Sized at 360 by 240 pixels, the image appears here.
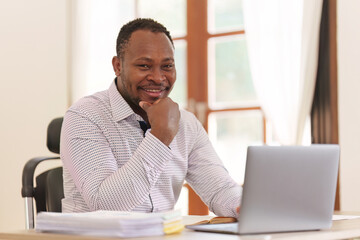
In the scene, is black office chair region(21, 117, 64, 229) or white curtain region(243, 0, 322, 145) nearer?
black office chair region(21, 117, 64, 229)

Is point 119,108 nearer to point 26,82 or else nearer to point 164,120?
point 164,120

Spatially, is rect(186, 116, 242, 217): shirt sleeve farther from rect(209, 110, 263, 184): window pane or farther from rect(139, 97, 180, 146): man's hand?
rect(209, 110, 263, 184): window pane

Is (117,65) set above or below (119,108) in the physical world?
above

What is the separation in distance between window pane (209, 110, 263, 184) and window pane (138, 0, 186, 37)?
0.70 metres

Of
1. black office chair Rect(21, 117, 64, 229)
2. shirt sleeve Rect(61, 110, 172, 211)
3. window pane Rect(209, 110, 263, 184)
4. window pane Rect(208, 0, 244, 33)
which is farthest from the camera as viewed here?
window pane Rect(208, 0, 244, 33)

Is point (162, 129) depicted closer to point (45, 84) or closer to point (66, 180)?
point (66, 180)

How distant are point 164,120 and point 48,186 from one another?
2.58 ft

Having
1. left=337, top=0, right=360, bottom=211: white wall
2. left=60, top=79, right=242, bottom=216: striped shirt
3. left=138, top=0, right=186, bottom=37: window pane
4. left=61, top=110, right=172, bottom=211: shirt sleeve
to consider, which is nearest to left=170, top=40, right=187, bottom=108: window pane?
→ left=138, top=0, right=186, bottom=37: window pane

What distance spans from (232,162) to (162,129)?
237cm

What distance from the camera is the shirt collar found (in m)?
2.23

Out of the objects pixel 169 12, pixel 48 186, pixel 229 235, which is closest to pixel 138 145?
pixel 48 186

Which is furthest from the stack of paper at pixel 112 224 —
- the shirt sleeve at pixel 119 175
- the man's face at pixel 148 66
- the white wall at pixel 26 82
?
the white wall at pixel 26 82

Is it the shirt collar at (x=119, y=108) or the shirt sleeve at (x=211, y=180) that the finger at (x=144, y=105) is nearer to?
the shirt collar at (x=119, y=108)

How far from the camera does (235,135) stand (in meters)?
4.24
